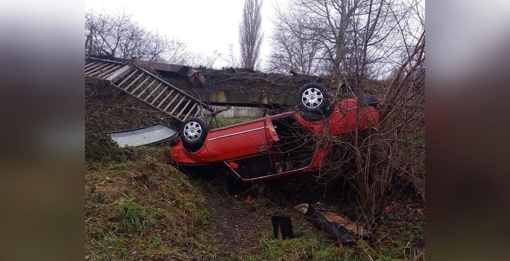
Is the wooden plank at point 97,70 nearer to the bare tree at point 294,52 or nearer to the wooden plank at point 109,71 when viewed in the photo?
the wooden plank at point 109,71

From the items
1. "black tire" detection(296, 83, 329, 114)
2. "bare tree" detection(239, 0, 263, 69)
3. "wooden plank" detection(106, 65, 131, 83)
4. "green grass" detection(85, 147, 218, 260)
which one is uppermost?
"bare tree" detection(239, 0, 263, 69)

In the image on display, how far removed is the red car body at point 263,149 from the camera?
6002 mm

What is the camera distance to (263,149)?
243 inches

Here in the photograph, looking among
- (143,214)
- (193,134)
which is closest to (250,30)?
(193,134)

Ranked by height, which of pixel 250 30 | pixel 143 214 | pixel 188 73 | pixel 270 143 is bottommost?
pixel 143 214

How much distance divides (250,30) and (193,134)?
69.8 feet

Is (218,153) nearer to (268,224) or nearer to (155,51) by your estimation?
(268,224)

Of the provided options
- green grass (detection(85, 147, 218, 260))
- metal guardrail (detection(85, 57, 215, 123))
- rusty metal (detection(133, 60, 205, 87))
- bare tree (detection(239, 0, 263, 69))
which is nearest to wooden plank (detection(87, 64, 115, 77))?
metal guardrail (detection(85, 57, 215, 123))

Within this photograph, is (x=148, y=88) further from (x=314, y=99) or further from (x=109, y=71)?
(x=314, y=99)

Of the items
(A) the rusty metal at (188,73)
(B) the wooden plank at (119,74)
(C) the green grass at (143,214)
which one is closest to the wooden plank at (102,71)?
(B) the wooden plank at (119,74)

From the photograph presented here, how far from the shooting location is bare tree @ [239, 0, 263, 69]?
26.5 m

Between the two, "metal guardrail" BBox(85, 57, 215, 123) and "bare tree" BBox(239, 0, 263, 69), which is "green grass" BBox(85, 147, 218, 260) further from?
"bare tree" BBox(239, 0, 263, 69)

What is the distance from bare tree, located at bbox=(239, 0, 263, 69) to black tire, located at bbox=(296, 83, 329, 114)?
20840mm
